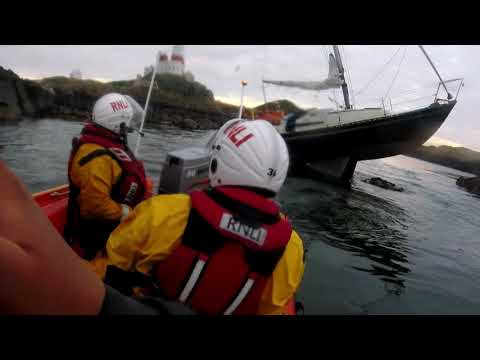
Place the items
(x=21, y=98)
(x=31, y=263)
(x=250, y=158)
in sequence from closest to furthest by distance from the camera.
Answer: (x=31, y=263), (x=250, y=158), (x=21, y=98)

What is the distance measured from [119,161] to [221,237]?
1.82 metres

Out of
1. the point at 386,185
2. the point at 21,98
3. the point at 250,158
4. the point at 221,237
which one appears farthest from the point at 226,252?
the point at 21,98

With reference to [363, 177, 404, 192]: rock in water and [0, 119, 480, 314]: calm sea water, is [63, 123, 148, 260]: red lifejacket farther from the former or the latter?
[363, 177, 404, 192]: rock in water

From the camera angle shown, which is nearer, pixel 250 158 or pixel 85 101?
pixel 250 158

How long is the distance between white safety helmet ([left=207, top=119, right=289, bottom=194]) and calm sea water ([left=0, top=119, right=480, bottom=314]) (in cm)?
305

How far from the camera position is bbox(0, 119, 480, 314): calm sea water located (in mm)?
4801

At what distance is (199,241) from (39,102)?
1065 inches

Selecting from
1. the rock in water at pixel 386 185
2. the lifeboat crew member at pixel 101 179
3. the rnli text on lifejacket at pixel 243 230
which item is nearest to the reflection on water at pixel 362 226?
the rock in water at pixel 386 185

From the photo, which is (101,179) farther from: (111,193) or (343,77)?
(343,77)

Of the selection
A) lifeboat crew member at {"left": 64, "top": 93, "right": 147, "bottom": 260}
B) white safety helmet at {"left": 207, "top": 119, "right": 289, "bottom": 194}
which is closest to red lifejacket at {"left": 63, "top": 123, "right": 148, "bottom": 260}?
lifeboat crew member at {"left": 64, "top": 93, "right": 147, "bottom": 260}

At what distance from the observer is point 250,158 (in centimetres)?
156
